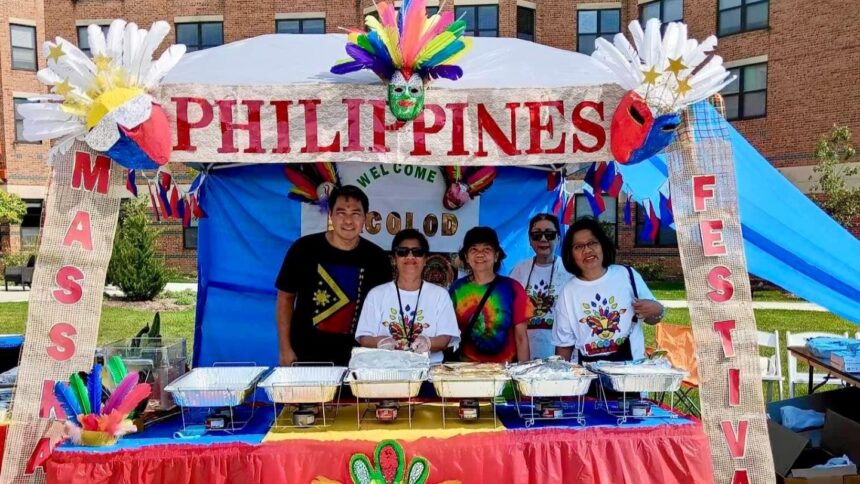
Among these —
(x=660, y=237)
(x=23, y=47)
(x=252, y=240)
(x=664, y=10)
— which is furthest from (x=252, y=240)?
(x=23, y=47)

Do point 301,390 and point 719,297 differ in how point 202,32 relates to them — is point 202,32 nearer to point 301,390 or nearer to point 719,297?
point 301,390

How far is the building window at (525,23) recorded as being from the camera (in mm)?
19547

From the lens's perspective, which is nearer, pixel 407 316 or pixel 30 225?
pixel 407 316

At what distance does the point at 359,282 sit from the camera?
3854 millimetres

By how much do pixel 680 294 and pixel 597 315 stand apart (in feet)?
42.7

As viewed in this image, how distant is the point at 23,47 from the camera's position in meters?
21.0

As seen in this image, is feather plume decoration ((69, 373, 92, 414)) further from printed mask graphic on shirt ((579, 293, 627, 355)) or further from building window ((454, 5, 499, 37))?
building window ((454, 5, 499, 37))

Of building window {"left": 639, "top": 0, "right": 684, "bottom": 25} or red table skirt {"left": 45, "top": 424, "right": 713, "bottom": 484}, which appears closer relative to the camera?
red table skirt {"left": 45, "top": 424, "right": 713, "bottom": 484}

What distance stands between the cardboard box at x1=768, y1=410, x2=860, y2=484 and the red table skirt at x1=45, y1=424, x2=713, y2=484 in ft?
3.72

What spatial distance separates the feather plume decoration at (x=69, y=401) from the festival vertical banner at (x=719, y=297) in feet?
8.99

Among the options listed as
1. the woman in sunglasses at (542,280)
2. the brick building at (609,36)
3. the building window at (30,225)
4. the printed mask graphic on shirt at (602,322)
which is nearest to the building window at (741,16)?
the brick building at (609,36)

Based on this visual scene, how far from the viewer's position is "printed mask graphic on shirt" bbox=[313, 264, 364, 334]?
3799mm

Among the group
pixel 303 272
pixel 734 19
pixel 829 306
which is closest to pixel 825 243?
pixel 829 306

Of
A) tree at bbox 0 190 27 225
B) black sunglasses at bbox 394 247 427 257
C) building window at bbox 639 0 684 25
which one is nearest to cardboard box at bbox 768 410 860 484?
black sunglasses at bbox 394 247 427 257
